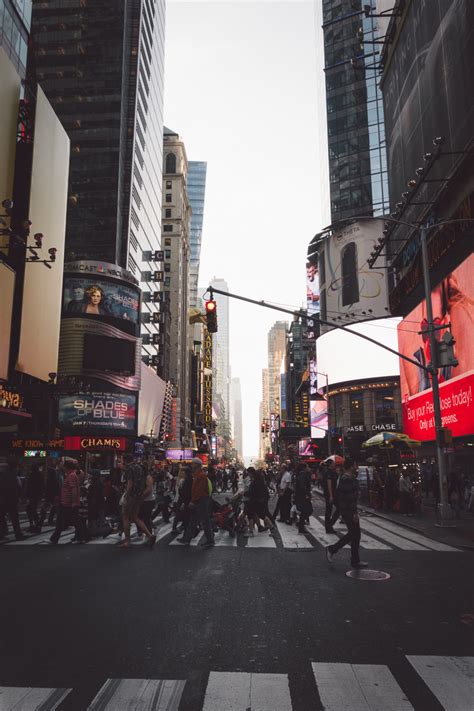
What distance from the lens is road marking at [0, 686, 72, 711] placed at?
3.87 meters

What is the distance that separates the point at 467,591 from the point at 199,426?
125m

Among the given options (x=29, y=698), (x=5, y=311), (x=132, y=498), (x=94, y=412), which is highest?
(x=5, y=311)

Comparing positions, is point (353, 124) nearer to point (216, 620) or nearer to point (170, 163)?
point (170, 163)

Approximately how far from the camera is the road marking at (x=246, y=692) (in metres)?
3.92

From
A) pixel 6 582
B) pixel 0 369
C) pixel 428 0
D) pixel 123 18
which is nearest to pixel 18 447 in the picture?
pixel 0 369

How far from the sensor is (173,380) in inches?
3836

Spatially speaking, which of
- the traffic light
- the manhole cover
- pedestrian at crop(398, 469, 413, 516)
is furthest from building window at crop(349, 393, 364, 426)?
the manhole cover

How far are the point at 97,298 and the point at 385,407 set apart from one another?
120 feet

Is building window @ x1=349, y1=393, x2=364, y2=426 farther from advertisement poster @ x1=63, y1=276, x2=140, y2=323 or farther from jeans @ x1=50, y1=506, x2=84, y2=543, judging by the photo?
jeans @ x1=50, y1=506, x2=84, y2=543

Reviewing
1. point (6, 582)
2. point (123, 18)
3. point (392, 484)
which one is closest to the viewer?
point (6, 582)

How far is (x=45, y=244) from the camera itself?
36.9 metres

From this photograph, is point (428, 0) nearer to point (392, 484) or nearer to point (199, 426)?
point (392, 484)

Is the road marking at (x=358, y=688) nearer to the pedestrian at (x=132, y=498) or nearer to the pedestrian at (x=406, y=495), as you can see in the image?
the pedestrian at (x=132, y=498)

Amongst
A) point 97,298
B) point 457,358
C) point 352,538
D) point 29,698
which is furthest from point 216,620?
point 97,298
